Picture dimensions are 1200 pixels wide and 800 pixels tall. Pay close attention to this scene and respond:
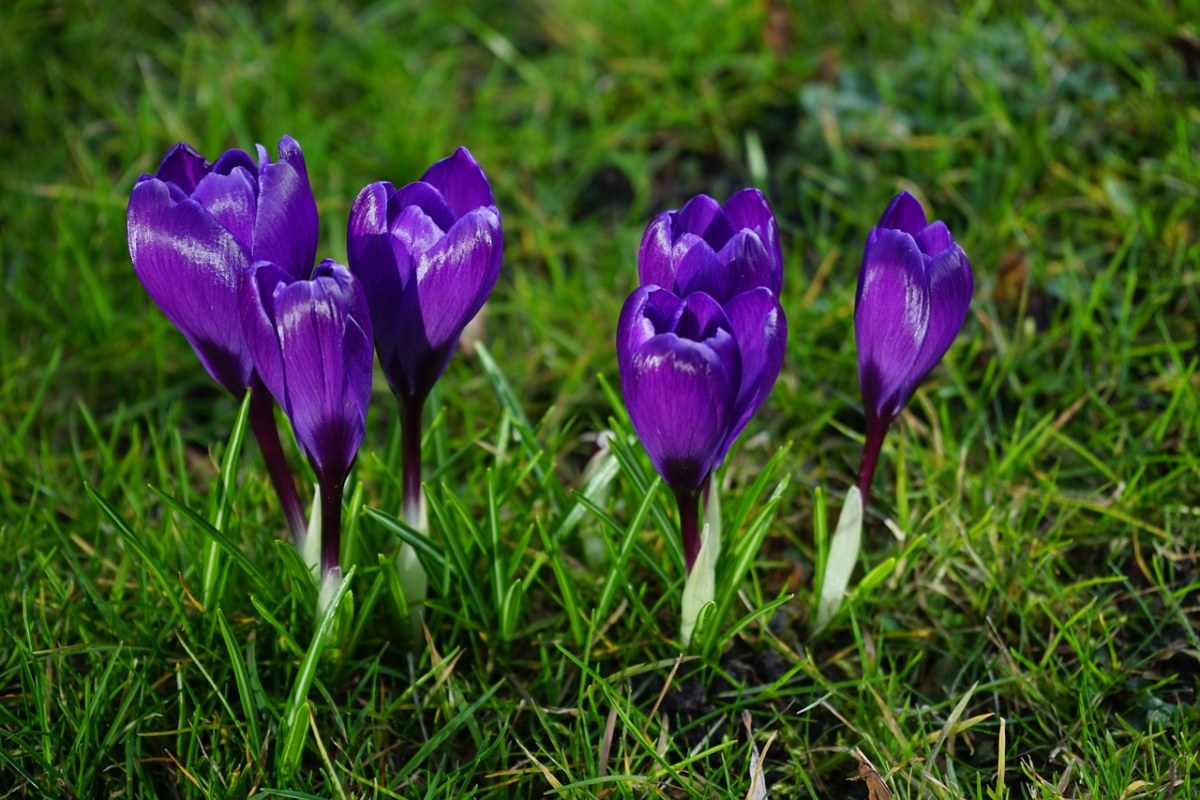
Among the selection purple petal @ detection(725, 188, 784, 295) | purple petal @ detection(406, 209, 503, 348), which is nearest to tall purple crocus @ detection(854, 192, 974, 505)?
purple petal @ detection(725, 188, 784, 295)

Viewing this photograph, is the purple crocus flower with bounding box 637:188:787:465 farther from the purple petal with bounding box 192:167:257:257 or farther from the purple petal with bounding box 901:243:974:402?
the purple petal with bounding box 192:167:257:257

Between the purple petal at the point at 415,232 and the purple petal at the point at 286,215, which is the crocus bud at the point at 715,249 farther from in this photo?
the purple petal at the point at 286,215

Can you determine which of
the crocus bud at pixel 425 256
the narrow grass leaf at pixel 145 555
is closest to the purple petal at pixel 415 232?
the crocus bud at pixel 425 256

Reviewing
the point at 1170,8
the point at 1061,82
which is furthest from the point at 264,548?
the point at 1170,8

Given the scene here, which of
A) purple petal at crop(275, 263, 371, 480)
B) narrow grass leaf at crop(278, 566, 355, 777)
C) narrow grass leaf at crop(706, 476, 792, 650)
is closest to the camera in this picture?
purple petal at crop(275, 263, 371, 480)

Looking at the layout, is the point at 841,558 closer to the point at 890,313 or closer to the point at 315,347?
the point at 890,313

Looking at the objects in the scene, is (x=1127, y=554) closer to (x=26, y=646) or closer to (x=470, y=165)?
(x=470, y=165)
